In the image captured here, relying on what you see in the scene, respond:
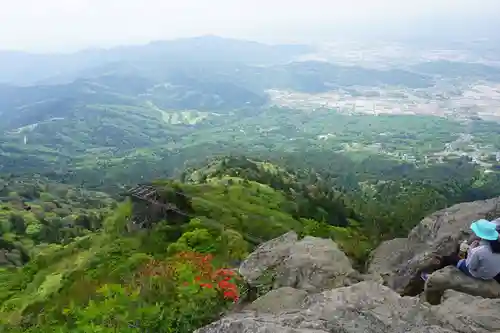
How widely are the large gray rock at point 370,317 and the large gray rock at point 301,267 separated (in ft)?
9.70

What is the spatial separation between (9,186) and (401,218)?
112m

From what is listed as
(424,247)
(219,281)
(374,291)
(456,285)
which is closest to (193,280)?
(219,281)

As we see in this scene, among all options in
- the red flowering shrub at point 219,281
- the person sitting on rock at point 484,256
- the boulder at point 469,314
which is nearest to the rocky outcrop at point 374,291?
the boulder at point 469,314

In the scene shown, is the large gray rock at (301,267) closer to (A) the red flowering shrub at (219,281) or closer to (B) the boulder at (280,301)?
(A) the red flowering shrub at (219,281)

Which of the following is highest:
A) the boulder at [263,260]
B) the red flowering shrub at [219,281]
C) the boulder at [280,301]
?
the boulder at [280,301]

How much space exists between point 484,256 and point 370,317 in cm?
349

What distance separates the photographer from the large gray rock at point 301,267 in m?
12.0

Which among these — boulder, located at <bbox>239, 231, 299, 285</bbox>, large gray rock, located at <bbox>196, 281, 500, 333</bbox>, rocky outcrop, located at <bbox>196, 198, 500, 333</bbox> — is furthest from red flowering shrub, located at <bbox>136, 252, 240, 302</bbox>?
large gray rock, located at <bbox>196, 281, 500, 333</bbox>

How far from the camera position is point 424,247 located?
48.2 feet

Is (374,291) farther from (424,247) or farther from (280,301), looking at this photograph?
(424,247)

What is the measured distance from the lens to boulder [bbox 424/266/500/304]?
10.0m

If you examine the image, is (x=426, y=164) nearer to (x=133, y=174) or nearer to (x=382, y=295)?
(x=133, y=174)

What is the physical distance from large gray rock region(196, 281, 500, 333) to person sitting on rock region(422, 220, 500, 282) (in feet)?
3.98

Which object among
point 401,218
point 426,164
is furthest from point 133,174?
point 401,218
